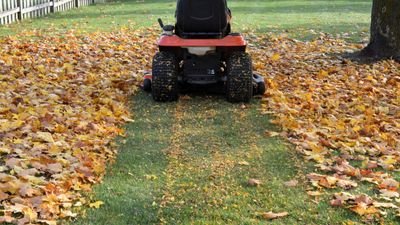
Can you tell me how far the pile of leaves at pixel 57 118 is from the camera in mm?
3787

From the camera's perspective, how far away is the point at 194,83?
22.2ft

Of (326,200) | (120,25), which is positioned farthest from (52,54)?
(326,200)

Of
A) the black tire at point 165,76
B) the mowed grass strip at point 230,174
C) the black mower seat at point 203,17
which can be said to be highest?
the black mower seat at point 203,17

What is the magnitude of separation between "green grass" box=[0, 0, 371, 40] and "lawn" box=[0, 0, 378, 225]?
22.8ft

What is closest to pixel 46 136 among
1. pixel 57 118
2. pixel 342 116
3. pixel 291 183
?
pixel 57 118

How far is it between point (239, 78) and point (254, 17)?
10297mm

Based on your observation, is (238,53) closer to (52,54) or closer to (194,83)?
(194,83)

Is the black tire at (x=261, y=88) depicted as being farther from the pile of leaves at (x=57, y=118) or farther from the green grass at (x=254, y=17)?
the green grass at (x=254, y=17)

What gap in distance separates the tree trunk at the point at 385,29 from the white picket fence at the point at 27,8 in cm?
857

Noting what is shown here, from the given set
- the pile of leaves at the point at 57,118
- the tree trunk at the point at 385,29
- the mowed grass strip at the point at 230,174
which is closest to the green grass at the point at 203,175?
the mowed grass strip at the point at 230,174

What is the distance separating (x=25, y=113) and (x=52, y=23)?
906cm

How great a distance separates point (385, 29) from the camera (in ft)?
29.6

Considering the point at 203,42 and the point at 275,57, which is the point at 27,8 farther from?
the point at 203,42

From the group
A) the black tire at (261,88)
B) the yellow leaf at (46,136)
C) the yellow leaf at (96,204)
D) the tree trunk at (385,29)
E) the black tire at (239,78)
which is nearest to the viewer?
the yellow leaf at (96,204)
